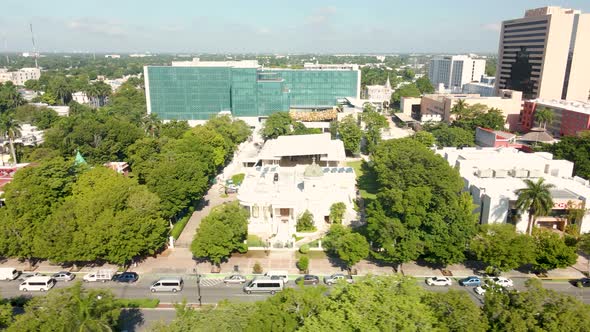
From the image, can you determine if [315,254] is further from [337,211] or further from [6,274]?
[6,274]

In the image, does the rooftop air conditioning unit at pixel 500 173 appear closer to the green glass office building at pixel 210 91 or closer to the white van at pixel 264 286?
the white van at pixel 264 286

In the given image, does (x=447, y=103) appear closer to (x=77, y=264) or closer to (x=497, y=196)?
(x=497, y=196)

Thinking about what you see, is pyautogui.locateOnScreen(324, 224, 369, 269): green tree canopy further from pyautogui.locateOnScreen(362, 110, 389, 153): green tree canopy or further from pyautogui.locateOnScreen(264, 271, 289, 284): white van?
pyautogui.locateOnScreen(362, 110, 389, 153): green tree canopy

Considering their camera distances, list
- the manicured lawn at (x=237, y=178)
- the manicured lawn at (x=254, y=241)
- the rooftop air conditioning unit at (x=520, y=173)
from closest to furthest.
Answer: the manicured lawn at (x=254, y=241) → the rooftop air conditioning unit at (x=520, y=173) → the manicured lawn at (x=237, y=178)

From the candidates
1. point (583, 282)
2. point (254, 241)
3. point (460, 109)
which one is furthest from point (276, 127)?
point (583, 282)

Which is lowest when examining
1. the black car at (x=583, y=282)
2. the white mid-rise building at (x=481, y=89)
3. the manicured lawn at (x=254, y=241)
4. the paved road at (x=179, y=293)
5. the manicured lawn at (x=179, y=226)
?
the paved road at (x=179, y=293)

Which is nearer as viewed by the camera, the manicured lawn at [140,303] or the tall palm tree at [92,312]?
the tall palm tree at [92,312]

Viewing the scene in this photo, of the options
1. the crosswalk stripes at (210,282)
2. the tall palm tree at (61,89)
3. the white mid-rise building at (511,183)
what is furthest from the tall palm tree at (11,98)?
the white mid-rise building at (511,183)
